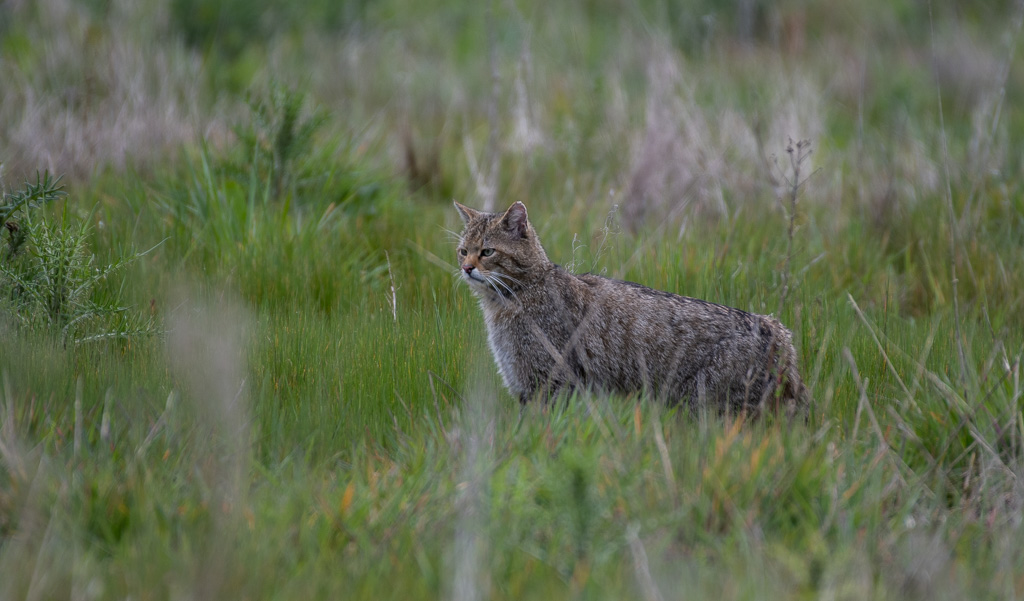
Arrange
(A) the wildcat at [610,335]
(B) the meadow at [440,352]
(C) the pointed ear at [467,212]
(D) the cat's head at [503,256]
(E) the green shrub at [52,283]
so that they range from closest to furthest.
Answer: (B) the meadow at [440,352], (E) the green shrub at [52,283], (A) the wildcat at [610,335], (D) the cat's head at [503,256], (C) the pointed ear at [467,212]

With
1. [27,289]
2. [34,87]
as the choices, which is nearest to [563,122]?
[34,87]

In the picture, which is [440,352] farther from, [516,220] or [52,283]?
[52,283]

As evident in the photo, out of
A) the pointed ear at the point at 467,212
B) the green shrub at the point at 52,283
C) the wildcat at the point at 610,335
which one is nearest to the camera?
the green shrub at the point at 52,283

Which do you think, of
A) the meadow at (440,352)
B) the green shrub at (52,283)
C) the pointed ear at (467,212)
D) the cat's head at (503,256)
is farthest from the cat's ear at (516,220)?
the green shrub at (52,283)

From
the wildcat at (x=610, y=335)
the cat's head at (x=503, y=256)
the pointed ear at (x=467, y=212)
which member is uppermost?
the pointed ear at (x=467, y=212)

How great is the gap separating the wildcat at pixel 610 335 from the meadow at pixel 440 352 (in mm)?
178

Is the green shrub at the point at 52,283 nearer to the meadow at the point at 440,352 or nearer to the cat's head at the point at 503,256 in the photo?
the meadow at the point at 440,352

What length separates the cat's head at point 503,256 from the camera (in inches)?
185

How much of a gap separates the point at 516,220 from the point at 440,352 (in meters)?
0.95

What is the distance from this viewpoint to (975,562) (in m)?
2.65

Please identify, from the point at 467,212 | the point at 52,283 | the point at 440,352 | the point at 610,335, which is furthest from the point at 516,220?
the point at 52,283

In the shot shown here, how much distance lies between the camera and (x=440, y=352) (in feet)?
14.0

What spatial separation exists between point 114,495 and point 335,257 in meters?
2.81

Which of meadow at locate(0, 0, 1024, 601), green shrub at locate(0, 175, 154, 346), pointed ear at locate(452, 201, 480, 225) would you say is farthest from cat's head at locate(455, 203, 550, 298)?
green shrub at locate(0, 175, 154, 346)
